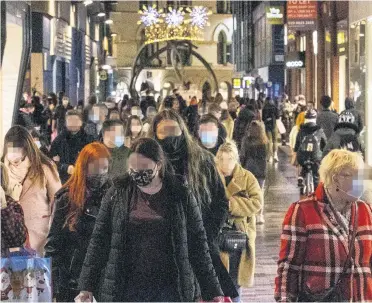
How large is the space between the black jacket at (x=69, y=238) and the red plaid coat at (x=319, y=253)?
195 centimetres

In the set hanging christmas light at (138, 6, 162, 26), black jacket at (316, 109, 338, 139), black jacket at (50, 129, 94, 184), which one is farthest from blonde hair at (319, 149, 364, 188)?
hanging christmas light at (138, 6, 162, 26)

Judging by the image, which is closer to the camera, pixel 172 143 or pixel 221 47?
pixel 172 143

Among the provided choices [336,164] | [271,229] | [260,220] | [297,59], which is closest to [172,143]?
[336,164]

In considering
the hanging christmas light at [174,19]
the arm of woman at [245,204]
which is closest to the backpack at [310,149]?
the arm of woman at [245,204]

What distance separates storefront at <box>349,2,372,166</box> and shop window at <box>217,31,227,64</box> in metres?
75.0

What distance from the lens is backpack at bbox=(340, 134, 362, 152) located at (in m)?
14.0

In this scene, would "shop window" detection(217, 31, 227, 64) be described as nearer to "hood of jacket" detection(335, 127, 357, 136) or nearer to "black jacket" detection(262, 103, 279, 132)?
"black jacket" detection(262, 103, 279, 132)

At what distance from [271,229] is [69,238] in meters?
8.13

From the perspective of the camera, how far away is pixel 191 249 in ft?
19.5

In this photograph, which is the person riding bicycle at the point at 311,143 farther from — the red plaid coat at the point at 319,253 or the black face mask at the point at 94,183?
the red plaid coat at the point at 319,253

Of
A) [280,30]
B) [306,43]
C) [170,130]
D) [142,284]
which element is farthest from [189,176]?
[280,30]

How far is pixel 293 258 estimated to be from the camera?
5.47m

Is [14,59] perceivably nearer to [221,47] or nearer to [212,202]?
[212,202]

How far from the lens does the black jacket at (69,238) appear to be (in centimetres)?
704
